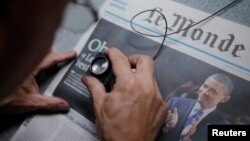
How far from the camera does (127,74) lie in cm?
55

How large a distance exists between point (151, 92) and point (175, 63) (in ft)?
0.24

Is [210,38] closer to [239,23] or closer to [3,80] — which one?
[239,23]

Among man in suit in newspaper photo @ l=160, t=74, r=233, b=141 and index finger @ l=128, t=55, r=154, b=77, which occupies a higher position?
index finger @ l=128, t=55, r=154, b=77

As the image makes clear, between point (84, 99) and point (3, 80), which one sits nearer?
point (3, 80)

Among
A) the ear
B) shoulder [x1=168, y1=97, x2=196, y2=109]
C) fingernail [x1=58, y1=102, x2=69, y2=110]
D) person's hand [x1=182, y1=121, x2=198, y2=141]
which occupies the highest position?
the ear

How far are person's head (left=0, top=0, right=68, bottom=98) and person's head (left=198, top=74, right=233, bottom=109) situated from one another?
0.90 feet

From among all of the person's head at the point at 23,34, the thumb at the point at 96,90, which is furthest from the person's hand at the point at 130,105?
the person's head at the point at 23,34

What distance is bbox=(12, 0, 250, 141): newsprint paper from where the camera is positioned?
0.54 m

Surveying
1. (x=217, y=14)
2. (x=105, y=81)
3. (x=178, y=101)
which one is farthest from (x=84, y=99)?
(x=217, y=14)

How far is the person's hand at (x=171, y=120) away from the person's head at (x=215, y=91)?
4 cm

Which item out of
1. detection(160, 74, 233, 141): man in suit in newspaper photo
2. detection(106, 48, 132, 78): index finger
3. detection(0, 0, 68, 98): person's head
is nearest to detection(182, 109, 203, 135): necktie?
detection(160, 74, 233, 141): man in suit in newspaper photo

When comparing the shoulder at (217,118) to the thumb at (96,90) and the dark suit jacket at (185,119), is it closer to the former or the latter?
the dark suit jacket at (185,119)

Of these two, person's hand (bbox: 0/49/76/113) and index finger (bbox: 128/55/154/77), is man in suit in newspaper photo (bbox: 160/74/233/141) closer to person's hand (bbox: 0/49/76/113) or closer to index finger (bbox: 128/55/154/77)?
index finger (bbox: 128/55/154/77)

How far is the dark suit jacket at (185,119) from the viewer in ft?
1.73
